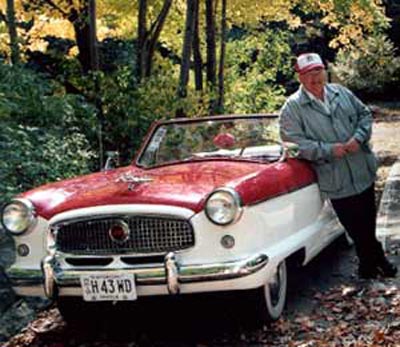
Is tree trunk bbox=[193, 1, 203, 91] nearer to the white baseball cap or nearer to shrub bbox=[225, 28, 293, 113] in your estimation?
shrub bbox=[225, 28, 293, 113]

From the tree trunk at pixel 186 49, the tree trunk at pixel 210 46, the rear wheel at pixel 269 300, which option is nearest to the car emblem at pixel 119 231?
the rear wheel at pixel 269 300

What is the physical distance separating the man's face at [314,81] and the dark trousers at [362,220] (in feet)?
2.97

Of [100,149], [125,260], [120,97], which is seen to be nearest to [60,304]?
[125,260]

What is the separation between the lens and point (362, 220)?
6.22m

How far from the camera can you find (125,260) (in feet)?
16.9

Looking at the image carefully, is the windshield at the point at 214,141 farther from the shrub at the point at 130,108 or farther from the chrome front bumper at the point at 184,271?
the shrub at the point at 130,108

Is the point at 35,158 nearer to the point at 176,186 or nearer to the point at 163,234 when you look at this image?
the point at 176,186

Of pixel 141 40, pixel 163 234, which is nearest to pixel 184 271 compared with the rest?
pixel 163 234

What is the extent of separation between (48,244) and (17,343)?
2.70ft

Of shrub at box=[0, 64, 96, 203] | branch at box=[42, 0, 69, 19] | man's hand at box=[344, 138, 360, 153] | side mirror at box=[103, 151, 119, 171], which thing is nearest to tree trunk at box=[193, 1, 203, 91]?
branch at box=[42, 0, 69, 19]

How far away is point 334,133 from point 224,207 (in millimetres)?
1580

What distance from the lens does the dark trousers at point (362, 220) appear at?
6.19 m

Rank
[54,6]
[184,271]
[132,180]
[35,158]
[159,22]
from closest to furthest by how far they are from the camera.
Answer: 1. [184,271]
2. [132,180]
3. [35,158]
4. [159,22]
5. [54,6]

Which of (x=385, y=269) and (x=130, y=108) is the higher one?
(x=130, y=108)
